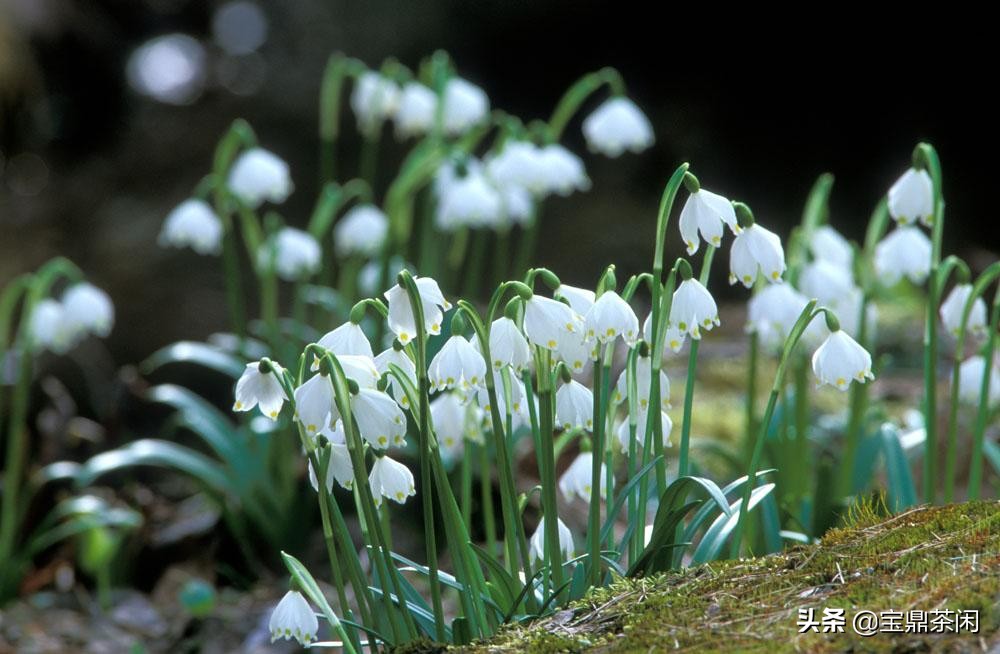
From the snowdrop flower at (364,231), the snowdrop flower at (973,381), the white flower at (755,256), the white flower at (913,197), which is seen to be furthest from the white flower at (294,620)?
the snowdrop flower at (364,231)

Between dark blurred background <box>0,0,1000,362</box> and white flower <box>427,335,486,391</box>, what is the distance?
4.62 metres

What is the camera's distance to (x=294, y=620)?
181 cm

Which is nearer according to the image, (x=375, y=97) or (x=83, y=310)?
(x=83, y=310)

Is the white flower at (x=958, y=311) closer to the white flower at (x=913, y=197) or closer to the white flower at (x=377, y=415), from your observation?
the white flower at (x=913, y=197)

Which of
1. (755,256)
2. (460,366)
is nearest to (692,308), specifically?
(755,256)

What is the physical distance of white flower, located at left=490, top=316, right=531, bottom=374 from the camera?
1.78 m

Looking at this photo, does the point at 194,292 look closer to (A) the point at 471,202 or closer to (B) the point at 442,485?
(A) the point at 471,202

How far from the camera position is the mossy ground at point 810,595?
149 cm

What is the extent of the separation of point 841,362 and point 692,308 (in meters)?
0.28

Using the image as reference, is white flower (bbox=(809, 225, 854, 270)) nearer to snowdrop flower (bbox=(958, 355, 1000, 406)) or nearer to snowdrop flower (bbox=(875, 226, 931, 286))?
snowdrop flower (bbox=(875, 226, 931, 286))

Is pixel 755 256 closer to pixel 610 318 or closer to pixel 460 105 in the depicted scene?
pixel 610 318

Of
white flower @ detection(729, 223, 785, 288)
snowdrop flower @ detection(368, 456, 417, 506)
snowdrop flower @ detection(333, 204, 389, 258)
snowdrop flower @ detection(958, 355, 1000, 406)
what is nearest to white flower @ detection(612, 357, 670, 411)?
white flower @ detection(729, 223, 785, 288)

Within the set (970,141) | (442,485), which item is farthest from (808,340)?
(970,141)

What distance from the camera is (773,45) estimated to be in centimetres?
686
